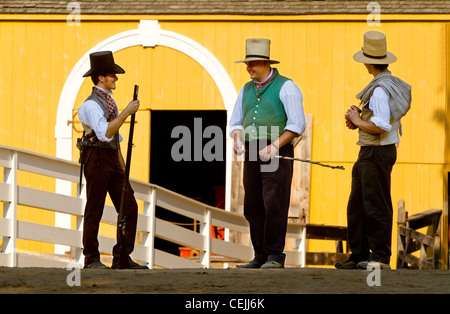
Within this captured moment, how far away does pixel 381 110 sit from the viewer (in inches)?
312

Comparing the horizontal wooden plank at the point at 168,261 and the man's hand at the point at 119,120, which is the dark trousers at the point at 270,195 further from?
the horizontal wooden plank at the point at 168,261

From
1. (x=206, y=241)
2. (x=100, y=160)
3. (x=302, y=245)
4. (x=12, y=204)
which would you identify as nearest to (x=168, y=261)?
(x=206, y=241)

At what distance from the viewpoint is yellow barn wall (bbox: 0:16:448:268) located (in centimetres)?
1454

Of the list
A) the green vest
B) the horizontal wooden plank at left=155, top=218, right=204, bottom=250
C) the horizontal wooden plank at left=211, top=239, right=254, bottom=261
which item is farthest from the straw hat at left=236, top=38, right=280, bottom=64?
the horizontal wooden plank at left=211, top=239, right=254, bottom=261

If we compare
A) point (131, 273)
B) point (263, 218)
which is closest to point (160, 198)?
point (263, 218)

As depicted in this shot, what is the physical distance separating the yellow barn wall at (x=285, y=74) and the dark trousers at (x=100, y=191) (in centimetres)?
634

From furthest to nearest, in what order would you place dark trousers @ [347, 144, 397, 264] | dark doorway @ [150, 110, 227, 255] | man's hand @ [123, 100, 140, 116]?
dark doorway @ [150, 110, 227, 255], dark trousers @ [347, 144, 397, 264], man's hand @ [123, 100, 140, 116]

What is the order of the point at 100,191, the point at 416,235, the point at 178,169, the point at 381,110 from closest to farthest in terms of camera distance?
the point at 381,110 < the point at 100,191 < the point at 416,235 < the point at 178,169

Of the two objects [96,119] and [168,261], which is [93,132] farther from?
[168,261]

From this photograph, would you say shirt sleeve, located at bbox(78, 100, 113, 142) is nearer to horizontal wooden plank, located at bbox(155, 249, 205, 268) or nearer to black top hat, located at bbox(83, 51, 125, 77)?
black top hat, located at bbox(83, 51, 125, 77)

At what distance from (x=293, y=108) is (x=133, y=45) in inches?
285

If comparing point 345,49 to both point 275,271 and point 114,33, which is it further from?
point 275,271

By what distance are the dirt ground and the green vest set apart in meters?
1.11

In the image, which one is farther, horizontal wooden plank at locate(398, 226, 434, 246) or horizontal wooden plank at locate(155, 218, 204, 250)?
horizontal wooden plank at locate(398, 226, 434, 246)
